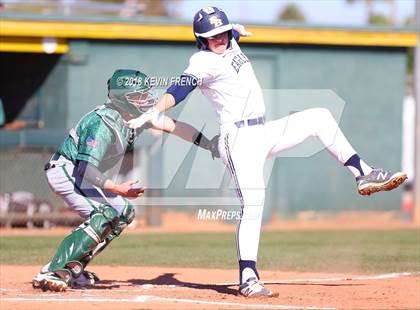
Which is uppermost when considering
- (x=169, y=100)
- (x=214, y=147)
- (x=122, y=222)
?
(x=169, y=100)

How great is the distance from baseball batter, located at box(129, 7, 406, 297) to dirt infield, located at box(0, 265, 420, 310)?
1.68ft

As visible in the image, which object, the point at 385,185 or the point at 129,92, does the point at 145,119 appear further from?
the point at 385,185

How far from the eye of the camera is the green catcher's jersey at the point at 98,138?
7855mm

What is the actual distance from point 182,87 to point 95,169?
1016 mm

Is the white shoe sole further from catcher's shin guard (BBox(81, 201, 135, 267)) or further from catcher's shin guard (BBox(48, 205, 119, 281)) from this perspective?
catcher's shin guard (BBox(48, 205, 119, 281))

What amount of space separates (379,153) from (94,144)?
47.1 feet

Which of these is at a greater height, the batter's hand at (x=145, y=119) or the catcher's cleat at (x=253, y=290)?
the batter's hand at (x=145, y=119)

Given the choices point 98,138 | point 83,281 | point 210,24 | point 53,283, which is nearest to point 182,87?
point 210,24

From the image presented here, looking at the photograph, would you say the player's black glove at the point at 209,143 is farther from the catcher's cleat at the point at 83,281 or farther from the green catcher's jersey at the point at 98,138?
the catcher's cleat at the point at 83,281

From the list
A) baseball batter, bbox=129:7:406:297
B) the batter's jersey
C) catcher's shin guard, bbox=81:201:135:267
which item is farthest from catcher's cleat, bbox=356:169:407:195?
catcher's shin guard, bbox=81:201:135:267

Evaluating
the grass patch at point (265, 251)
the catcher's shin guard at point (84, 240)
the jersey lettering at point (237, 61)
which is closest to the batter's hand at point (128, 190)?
the catcher's shin guard at point (84, 240)

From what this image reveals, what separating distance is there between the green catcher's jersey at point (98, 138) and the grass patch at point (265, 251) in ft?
10.3

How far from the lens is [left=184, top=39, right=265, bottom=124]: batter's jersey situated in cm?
779

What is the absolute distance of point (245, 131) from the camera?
789 cm
